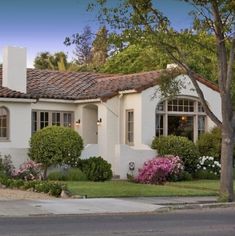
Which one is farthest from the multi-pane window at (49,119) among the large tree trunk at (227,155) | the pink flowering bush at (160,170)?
the large tree trunk at (227,155)

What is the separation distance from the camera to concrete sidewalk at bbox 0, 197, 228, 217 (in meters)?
17.6

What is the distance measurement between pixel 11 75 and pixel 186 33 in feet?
38.4

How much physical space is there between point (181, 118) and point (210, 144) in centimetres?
211

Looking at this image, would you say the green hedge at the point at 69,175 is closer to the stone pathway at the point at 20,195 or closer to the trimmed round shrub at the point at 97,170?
the trimmed round shrub at the point at 97,170

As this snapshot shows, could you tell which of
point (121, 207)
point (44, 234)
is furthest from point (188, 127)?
point (44, 234)

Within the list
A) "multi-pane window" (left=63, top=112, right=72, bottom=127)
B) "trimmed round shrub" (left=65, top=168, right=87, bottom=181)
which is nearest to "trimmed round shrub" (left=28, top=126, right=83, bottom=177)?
"trimmed round shrub" (left=65, top=168, right=87, bottom=181)

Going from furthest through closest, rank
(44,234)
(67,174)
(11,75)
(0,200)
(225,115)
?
(11,75) < (67,174) < (225,115) < (0,200) < (44,234)

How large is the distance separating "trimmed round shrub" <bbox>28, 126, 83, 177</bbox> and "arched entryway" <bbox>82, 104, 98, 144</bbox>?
4.21 m

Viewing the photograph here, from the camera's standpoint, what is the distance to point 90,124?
32.8 metres

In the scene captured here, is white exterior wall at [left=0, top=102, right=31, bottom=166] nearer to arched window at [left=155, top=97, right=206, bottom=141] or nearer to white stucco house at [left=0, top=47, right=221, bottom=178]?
white stucco house at [left=0, top=47, right=221, bottom=178]

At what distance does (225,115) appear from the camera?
21266mm

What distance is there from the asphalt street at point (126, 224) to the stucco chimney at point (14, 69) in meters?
14.5

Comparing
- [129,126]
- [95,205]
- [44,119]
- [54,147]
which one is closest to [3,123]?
[44,119]

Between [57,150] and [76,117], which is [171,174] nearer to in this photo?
[57,150]
